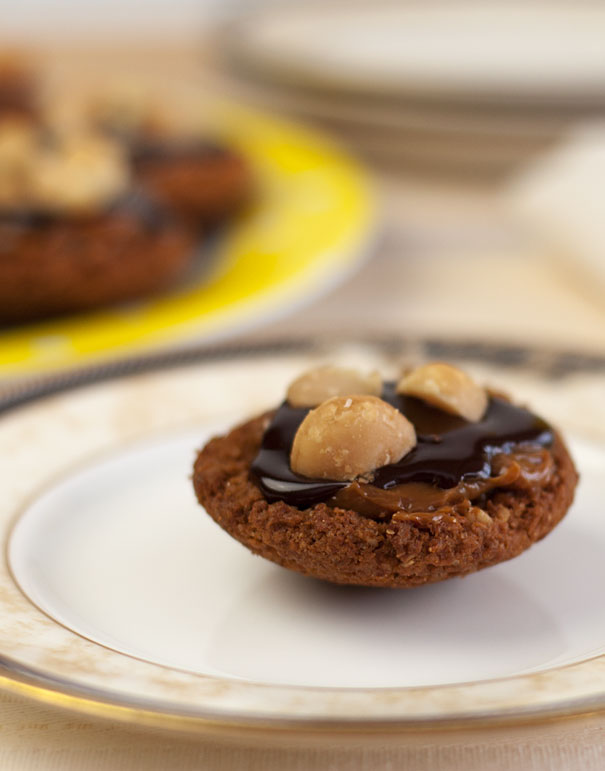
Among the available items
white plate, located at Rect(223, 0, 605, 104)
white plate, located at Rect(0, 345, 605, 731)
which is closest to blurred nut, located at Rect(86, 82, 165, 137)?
white plate, located at Rect(223, 0, 605, 104)

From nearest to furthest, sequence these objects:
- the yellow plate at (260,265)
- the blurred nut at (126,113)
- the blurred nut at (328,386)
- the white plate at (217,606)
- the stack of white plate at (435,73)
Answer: the white plate at (217,606) → the blurred nut at (328,386) → the yellow plate at (260,265) → the blurred nut at (126,113) → the stack of white plate at (435,73)

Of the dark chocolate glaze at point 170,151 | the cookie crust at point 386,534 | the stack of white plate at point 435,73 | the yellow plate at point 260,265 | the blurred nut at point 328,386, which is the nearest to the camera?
the cookie crust at point 386,534

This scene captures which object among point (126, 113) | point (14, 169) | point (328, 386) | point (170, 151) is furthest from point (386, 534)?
point (126, 113)

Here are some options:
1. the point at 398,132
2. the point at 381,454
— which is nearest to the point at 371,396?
the point at 381,454

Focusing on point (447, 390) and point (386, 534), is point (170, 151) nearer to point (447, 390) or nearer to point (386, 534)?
point (447, 390)

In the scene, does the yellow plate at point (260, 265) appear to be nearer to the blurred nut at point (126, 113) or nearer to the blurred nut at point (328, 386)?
the blurred nut at point (126, 113)

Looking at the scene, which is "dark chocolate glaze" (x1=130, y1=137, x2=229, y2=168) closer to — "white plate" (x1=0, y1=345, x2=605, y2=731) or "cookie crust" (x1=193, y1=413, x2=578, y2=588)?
"white plate" (x1=0, y1=345, x2=605, y2=731)

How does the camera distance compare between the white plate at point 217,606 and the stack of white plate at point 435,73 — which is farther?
the stack of white plate at point 435,73

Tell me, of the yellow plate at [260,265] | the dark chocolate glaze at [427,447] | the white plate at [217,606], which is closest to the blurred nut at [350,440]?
the dark chocolate glaze at [427,447]
